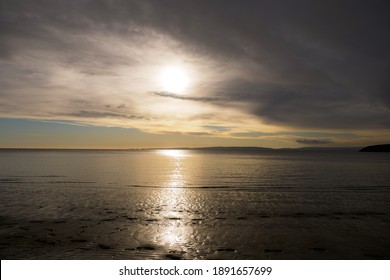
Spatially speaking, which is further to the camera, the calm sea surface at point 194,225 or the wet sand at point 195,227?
the calm sea surface at point 194,225

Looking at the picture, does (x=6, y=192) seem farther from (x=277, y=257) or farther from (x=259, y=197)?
(x=277, y=257)

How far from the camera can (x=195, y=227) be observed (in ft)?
62.4

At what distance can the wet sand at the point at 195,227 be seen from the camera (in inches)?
572

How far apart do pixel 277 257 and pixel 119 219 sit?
12.6m

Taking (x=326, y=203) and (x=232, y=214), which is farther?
(x=326, y=203)

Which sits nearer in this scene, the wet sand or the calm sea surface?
the wet sand

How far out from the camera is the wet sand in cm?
1454

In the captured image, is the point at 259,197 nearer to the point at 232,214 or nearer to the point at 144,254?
the point at 232,214

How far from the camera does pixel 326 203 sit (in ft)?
91.9

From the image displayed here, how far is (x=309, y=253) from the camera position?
14508 millimetres

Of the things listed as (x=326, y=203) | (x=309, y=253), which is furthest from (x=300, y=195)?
(x=309, y=253)

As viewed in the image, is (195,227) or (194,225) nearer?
(195,227)
